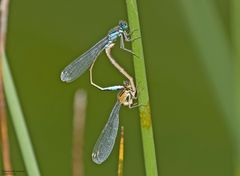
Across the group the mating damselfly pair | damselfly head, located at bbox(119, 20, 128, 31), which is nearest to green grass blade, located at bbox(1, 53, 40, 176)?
the mating damselfly pair

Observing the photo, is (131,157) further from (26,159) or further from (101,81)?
(26,159)

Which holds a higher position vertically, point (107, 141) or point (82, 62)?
point (82, 62)

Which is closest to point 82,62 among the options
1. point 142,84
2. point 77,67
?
point 77,67

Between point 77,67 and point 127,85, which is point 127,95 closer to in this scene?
point 127,85

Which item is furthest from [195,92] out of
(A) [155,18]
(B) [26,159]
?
(B) [26,159]

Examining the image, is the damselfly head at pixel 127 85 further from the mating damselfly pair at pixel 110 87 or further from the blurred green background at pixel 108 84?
the blurred green background at pixel 108 84

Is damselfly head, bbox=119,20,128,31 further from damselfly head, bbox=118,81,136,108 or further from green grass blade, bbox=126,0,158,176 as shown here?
green grass blade, bbox=126,0,158,176
